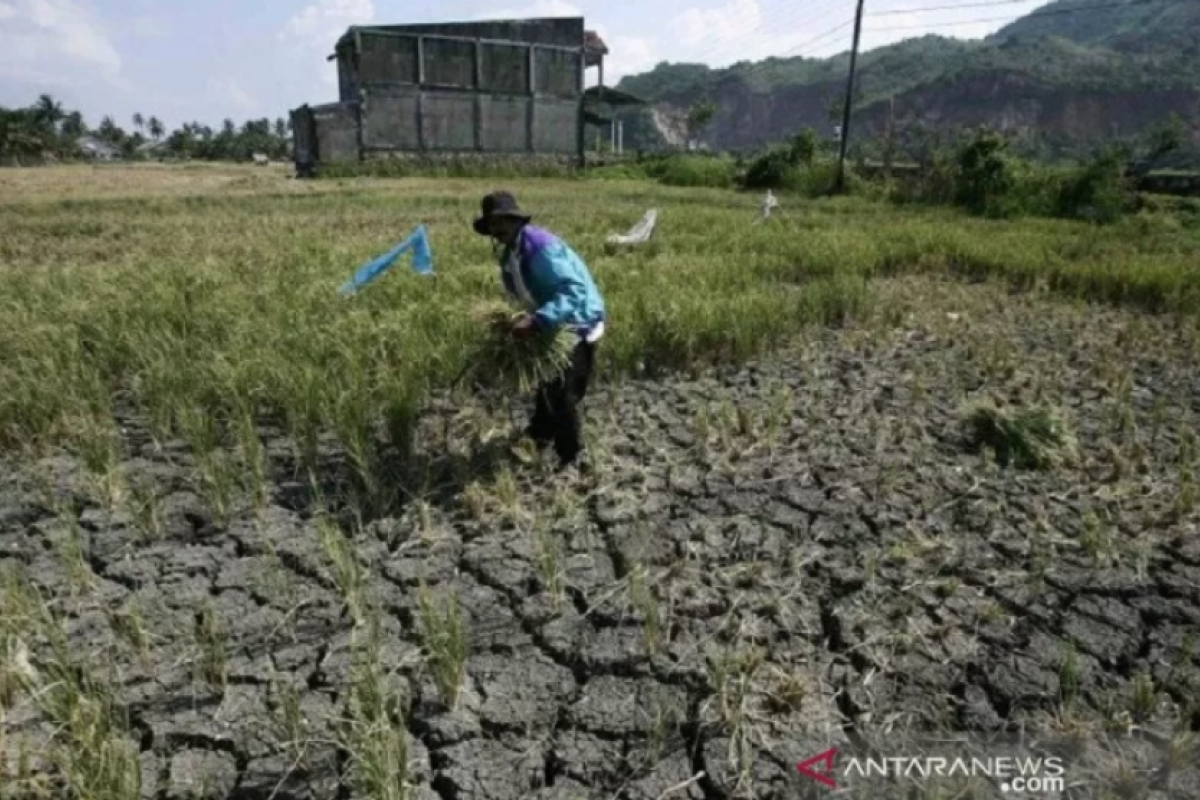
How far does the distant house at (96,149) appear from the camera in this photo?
64.9 m

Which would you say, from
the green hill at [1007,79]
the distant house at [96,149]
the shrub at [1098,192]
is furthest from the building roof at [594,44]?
the distant house at [96,149]

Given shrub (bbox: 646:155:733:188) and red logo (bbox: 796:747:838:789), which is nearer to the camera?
red logo (bbox: 796:747:838:789)

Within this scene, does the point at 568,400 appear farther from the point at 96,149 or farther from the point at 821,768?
the point at 96,149

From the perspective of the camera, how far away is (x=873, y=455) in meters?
3.37

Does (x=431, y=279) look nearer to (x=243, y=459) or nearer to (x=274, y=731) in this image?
(x=243, y=459)

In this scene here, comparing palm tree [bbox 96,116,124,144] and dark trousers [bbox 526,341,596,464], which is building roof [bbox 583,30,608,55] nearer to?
dark trousers [bbox 526,341,596,464]

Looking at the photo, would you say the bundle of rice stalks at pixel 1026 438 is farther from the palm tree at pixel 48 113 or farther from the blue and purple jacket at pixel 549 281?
the palm tree at pixel 48 113

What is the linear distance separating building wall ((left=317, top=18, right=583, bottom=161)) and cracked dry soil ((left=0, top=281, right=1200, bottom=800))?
22145mm

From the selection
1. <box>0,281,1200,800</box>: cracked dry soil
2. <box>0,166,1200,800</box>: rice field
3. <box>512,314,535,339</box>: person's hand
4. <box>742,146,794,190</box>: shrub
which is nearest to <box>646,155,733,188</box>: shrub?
<box>742,146,794,190</box>: shrub

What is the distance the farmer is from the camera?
116 inches

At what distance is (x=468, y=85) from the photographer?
24.3m

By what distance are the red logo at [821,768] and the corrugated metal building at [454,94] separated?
23.4 metres

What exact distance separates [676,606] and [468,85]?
81.3 feet

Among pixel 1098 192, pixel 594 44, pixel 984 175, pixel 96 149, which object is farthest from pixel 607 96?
pixel 96 149
